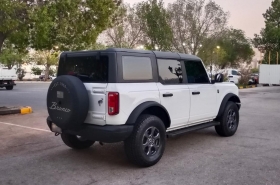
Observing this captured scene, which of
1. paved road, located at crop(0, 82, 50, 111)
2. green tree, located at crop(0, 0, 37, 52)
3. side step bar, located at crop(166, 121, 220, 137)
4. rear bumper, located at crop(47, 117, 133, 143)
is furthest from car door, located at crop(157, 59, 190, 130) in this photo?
paved road, located at crop(0, 82, 50, 111)

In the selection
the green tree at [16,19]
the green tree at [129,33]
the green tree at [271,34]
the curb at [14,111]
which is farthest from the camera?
the green tree at [271,34]

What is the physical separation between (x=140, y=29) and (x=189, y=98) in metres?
33.0

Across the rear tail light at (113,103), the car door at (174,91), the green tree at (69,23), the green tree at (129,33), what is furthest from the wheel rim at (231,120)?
the green tree at (129,33)

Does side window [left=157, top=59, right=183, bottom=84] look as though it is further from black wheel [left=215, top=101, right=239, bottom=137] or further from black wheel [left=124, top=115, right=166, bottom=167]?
black wheel [left=215, top=101, right=239, bottom=137]

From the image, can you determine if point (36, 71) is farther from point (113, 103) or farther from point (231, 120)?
point (113, 103)

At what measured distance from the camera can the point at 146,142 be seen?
491cm

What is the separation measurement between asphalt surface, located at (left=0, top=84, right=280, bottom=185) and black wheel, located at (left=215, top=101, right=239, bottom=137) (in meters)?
0.20

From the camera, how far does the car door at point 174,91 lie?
17.2ft

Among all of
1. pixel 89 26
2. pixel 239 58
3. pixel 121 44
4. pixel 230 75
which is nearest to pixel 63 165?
pixel 89 26

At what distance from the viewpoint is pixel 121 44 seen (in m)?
39.2

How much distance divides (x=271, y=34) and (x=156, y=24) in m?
21.3

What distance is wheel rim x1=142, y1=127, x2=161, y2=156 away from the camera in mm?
4879

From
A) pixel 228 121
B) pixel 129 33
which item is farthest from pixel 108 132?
pixel 129 33

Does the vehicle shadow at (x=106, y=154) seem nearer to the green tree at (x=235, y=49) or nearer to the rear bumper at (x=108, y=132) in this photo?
the rear bumper at (x=108, y=132)
